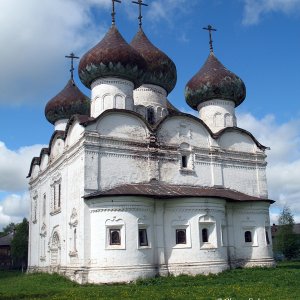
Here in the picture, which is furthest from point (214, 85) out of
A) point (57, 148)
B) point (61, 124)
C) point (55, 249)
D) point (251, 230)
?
point (55, 249)

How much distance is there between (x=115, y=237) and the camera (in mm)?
14383

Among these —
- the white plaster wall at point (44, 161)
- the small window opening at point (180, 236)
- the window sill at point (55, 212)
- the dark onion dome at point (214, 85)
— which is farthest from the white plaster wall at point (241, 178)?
the white plaster wall at point (44, 161)

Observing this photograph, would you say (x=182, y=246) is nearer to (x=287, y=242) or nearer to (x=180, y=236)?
(x=180, y=236)

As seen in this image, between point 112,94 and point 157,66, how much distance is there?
375cm

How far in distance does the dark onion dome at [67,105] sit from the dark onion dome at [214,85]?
5.46 meters

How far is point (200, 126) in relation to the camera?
1836cm

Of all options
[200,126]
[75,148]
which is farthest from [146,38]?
[75,148]

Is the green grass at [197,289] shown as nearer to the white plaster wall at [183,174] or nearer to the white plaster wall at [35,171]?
the white plaster wall at [183,174]

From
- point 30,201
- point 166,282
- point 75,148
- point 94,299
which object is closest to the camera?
point 94,299

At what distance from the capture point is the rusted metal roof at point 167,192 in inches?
579

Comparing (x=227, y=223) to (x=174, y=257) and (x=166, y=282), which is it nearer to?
(x=174, y=257)

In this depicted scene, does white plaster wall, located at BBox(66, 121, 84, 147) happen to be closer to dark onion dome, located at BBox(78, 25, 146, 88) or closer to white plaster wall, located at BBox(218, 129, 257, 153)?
dark onion dome, located at BBox(78, 25, 146, 88)

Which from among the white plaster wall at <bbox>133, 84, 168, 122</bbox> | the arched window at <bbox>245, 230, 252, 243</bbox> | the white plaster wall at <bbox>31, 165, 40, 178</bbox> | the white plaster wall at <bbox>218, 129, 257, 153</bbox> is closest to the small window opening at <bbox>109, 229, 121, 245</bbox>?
the arched window at <bbox>245, 230, 252, 243</bbox>

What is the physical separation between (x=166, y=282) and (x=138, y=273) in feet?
4.26
